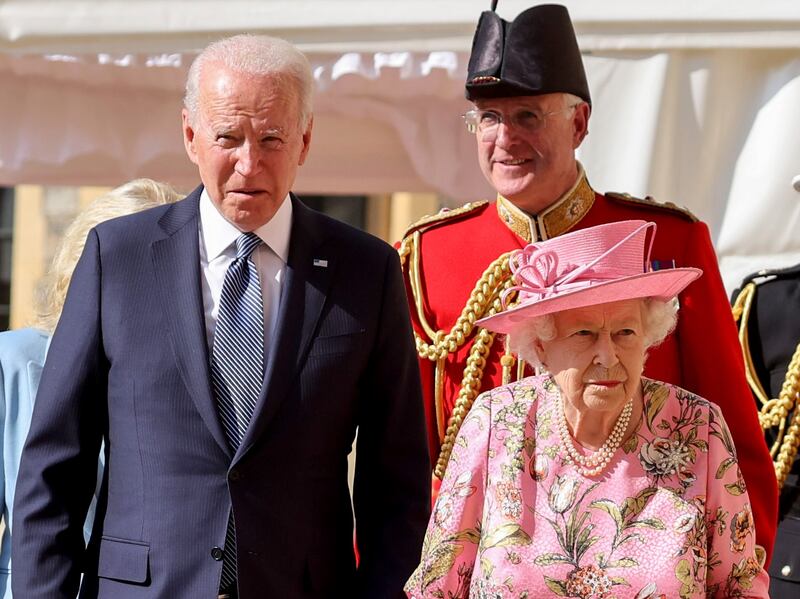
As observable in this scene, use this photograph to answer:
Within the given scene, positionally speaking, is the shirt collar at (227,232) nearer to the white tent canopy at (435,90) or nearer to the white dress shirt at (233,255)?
the white dress shirt at (233,255)

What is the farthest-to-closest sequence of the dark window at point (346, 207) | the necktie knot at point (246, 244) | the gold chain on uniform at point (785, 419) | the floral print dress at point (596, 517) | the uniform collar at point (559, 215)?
the dark window at point (346, 207)
the gold chain on uniform at point (785, 419)
the uniform collar at point (559, 215)
the necktie knot at point (246, 244)
the floral print dress at point (596, 517)

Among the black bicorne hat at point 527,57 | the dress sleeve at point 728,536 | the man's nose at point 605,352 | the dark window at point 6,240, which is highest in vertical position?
the dark window at point 6,240

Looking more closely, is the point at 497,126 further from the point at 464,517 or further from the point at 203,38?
the point at 203,38

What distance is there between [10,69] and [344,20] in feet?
3.93

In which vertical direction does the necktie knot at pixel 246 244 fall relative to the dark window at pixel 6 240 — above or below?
below

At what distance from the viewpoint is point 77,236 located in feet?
11.7

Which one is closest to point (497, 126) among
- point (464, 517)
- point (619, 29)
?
point (619, 29)

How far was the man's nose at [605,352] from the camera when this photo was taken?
2.88 m

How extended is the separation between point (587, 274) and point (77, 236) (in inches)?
50.4

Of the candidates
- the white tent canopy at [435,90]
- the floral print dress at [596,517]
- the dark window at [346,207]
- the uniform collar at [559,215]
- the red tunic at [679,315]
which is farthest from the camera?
the dark window at [346,207]

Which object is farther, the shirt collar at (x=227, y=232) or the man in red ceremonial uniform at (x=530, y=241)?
the man in red ceremonial uniform at (x=530, y=241)

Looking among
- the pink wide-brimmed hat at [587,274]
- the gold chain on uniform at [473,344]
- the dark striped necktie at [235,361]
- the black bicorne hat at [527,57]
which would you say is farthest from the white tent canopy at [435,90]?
the dark striped necktie at [235,361]

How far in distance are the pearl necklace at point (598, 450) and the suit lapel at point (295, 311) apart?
1.71 feet

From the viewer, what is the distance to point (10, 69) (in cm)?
486
